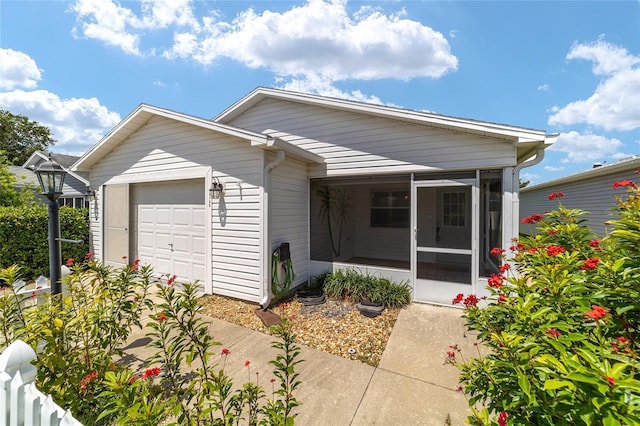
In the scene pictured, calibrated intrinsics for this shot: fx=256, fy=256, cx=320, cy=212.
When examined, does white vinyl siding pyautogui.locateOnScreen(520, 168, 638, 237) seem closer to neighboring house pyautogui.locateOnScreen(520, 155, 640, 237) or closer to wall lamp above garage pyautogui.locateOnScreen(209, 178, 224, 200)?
neighboring house pyautogui.locateOnScreen(520, 155, 640, 237)

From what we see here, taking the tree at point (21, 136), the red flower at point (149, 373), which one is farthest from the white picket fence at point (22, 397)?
the tree at point (21, 136)

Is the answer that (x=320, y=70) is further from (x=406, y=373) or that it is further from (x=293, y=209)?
(x=406, y=373)

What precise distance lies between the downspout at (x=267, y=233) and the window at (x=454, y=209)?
140 inches

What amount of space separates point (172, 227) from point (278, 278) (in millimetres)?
3039

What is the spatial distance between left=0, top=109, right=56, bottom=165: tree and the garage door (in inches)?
1008

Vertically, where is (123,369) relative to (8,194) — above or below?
below

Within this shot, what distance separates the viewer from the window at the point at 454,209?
5.16 m

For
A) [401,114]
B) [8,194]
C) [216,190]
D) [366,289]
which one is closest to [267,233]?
[216,190]

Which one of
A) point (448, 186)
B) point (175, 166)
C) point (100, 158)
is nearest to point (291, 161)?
point (175, 166)

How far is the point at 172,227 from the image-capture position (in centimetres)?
615

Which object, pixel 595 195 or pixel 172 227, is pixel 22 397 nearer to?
pixel 172 227

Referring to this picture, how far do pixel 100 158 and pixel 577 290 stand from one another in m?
9.66

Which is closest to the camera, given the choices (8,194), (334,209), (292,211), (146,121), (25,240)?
(292,211)

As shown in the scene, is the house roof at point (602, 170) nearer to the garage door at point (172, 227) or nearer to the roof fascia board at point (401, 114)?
the roof fascia board at point (401, 114)
